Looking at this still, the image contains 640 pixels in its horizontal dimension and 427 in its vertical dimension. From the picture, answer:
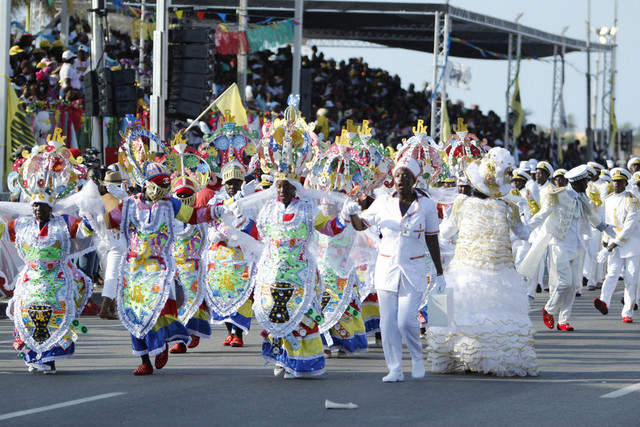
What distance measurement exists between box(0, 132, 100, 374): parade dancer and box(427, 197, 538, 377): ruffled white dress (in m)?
3.09

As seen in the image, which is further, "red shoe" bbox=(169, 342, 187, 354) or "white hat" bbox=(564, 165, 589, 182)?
"white hat" bbox=(564, 165, 589, 182)

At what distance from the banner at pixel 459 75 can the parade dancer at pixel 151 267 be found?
73.9 feet

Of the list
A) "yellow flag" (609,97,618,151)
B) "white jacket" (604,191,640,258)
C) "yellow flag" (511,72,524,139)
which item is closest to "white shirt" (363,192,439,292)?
"white jacket" (604,191,640,258)

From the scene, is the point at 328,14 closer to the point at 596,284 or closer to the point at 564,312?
the point at 596,284

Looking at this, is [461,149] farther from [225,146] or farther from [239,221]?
[239,221]

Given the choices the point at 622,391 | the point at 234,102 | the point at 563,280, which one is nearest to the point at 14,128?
the point at 234,102

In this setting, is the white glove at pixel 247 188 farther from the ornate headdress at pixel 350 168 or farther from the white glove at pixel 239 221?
the white glove at pixel 239 221

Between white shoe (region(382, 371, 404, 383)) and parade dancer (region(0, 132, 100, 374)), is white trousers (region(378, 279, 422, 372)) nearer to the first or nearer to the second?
white shoe (region(382, 371, 404, 383))

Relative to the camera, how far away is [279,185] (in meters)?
10.0

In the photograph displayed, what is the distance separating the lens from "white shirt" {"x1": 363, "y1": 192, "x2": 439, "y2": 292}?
957cm

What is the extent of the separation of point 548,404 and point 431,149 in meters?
5.25

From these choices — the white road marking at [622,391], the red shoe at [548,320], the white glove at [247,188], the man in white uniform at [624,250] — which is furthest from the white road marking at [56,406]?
the man in white uniform at [624,250]

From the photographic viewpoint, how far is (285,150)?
32.9 feet

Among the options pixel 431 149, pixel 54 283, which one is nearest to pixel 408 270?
pixel 54 283
